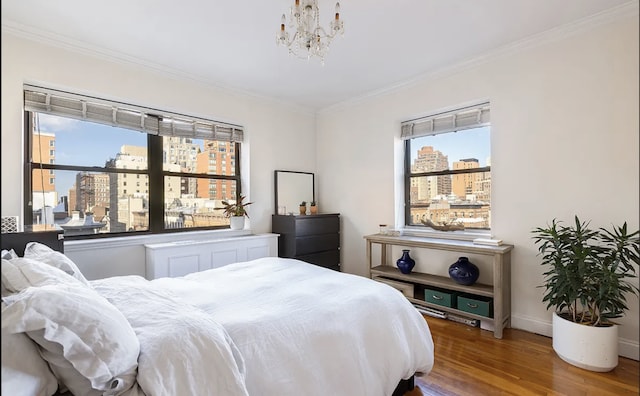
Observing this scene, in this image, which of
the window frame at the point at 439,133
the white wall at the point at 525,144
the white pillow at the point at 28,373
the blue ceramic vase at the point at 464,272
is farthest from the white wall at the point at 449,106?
the white pillow at the point at 28,373

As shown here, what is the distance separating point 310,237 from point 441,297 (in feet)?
5.56

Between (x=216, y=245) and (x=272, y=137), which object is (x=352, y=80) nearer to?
(x=272, y=137)

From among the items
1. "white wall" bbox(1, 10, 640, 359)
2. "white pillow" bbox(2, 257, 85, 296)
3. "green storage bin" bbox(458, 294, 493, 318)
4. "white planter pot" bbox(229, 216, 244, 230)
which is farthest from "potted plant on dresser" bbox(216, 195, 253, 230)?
"green storage bin" bbox(458, 294, 493, 318)

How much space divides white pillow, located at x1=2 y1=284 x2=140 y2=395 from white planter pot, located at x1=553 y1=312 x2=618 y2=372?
2562 millimetres

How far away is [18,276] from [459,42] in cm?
328

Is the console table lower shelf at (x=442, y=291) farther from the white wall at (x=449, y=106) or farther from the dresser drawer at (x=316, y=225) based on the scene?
the dresser drawer at (x=316, y=225)

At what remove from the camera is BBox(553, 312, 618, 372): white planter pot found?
1.98 metres

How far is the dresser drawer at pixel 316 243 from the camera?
13.0 feet

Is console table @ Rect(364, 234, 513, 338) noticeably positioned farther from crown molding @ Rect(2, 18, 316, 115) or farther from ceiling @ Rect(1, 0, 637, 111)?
crown molding @ Rect(2, 18, 316, 115)

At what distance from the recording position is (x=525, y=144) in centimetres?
269

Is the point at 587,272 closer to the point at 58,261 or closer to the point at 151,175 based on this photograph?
the point at 58,261

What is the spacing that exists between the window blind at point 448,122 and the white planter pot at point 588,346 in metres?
1.89

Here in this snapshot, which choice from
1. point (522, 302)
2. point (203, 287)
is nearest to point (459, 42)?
point (522, 302)

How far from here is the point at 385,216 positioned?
392 centimetres
